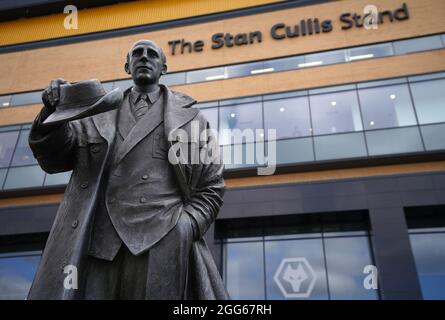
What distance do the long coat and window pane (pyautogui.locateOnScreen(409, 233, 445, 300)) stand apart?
13.3 metres

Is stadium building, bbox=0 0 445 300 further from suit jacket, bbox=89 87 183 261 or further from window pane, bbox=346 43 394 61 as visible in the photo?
suit jacket, bbox=89 87 183 261

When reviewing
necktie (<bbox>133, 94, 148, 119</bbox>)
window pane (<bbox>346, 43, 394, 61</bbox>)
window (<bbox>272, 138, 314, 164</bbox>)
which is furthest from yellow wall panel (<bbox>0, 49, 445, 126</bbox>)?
necktie (<bbox>133, 94, 148, 119</bbox>)

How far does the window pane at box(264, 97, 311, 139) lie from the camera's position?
1680 centimetres

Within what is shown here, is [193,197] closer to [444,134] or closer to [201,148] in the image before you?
[201,148]

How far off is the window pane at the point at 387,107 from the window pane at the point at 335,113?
0.38 metres

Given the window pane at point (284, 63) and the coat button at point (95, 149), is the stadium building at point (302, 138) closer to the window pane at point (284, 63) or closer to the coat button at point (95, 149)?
the window pane at point (284, 63)

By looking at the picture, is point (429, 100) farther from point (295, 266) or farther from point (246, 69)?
point (295, 266)

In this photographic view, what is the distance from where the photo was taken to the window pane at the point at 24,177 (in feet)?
59.6

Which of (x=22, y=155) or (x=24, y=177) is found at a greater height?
(x=22, y=155)

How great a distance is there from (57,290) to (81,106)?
1.10 metres

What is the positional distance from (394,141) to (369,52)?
5.07m

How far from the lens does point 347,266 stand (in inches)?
569

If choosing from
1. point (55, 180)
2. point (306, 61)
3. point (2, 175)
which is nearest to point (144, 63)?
point (55, 180)

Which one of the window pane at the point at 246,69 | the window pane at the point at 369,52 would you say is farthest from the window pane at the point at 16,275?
the window pane at the point at 369,52
